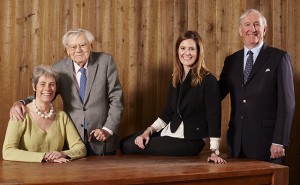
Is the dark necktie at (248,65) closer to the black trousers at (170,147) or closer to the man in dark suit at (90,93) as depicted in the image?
the black trousers at (170,147)

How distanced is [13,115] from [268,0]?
8.56 ft

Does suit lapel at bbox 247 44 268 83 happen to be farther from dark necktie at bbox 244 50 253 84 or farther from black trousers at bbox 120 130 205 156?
black trousers at bbox 120 130 205 156

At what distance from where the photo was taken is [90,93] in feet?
10.7

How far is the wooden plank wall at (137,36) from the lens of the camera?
3.68 m

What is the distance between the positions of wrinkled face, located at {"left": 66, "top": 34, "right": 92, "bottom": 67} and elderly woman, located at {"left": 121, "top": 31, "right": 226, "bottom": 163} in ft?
1.96

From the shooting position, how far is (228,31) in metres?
4.37

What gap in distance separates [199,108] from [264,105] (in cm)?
41

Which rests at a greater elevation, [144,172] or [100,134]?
[100,134]

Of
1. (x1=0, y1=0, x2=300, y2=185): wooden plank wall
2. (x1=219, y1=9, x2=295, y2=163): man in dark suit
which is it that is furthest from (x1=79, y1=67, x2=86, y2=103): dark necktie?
(x1=219, y1=9, x2=295, y2=163): man in dark suit

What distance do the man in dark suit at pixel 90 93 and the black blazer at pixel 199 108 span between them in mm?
420

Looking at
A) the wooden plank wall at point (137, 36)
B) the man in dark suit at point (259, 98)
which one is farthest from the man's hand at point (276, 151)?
the wooden plank wall at point (137, 36)

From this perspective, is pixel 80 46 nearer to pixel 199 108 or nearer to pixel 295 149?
pixel 199 108

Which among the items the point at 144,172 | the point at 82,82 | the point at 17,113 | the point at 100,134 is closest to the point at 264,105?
the point at 144,172

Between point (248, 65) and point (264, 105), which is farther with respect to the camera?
point (248, 65)
